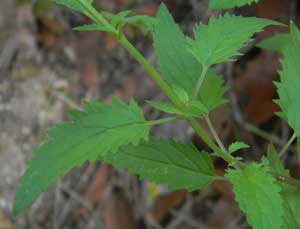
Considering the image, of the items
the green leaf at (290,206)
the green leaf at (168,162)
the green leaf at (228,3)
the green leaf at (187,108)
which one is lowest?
the green leaf at (290,206)

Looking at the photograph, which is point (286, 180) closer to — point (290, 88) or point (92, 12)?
point (290, 88)

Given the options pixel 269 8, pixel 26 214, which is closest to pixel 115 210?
pixel 26 214

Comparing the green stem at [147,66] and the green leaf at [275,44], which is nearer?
the green stem at [147,66]

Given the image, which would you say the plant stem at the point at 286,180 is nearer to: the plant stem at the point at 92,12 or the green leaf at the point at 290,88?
the green leaf at the point at 290,88

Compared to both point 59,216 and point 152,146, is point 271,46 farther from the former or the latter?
point 59,216

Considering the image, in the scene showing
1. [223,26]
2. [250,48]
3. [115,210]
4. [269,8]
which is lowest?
[115,210]

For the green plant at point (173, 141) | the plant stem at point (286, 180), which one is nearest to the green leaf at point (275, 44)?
the green plant at point (173, 141)

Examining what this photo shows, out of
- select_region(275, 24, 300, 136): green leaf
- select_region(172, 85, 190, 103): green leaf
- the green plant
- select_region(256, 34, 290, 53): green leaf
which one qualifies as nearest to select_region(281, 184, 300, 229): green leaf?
the green plant

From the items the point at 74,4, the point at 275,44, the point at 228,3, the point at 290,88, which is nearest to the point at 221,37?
the point at 228,3
